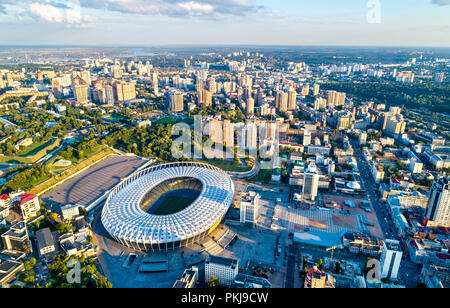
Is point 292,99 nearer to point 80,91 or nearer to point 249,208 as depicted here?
point 249,208

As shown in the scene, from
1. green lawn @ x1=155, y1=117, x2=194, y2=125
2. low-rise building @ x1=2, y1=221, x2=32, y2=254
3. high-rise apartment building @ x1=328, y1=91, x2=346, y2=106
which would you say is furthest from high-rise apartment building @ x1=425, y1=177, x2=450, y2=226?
high-rise apartment building @ x1=328, y1=91, x2=346, y2=106

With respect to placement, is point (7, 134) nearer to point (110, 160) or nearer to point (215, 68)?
point (110, 160)

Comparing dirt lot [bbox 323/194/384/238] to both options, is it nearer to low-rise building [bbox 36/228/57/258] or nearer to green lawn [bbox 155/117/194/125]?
low-rise building [bbox 36/228/57/258]

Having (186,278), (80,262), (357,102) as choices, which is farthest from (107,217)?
(357,102)

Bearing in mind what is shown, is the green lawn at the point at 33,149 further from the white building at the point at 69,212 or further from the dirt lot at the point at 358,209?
the dirt lot at the point at 358,209

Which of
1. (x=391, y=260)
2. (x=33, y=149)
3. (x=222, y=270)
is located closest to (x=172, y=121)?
(x=33, y=149)
